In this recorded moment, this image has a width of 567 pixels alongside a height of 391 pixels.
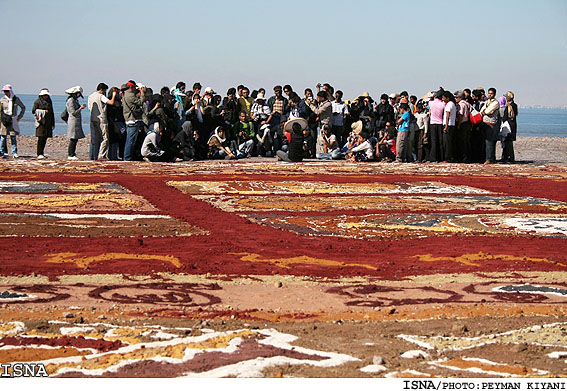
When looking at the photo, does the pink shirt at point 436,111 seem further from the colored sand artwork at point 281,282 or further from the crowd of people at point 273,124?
the colored sand artwork at point 281,282

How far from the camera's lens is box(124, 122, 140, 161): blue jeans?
20.5 meters

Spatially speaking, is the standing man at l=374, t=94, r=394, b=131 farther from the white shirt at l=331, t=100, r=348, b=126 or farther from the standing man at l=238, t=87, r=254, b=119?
the standing man at l=238, t=87, r=254, b=119

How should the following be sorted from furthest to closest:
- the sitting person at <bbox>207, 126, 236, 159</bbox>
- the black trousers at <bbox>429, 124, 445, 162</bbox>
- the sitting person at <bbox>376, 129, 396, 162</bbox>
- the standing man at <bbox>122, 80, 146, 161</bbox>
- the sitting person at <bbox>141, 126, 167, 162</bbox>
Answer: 1. the sitting person at <bbox>376, 129, 396, 162</bbox>
2. the sitting person at <bbox>207, 126, 236, 159</bbox>
3. the black trousers at <bbox>429, 124, 445, 162</bbox>
4. the sitting person at <bbox>141, 126, 167, 162</bbox>
5. the standing man at <bbox>122, 80, 146, 161</bbox>

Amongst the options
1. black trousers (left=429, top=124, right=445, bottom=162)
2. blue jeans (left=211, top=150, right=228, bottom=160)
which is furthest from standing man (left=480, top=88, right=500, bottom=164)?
blue jeans (left=211, top=150, right=228, bottom=160)

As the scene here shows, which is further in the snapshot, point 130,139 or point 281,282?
point 130,139

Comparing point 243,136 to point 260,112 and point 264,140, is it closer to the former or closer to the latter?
point 264,140

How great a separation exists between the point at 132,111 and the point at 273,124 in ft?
13.9

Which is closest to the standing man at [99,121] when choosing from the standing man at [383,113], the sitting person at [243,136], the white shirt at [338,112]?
the sitting person at [243,136]

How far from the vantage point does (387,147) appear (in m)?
22.5

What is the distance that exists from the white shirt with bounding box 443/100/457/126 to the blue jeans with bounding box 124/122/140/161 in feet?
21.2

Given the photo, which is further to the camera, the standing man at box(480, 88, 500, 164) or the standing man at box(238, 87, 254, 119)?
the standing man at box(238, 87, 254, 119)

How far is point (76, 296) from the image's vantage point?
7004mm

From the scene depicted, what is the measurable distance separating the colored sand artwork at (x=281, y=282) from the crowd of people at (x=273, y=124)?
6.15m

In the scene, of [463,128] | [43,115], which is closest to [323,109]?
[463,128]
